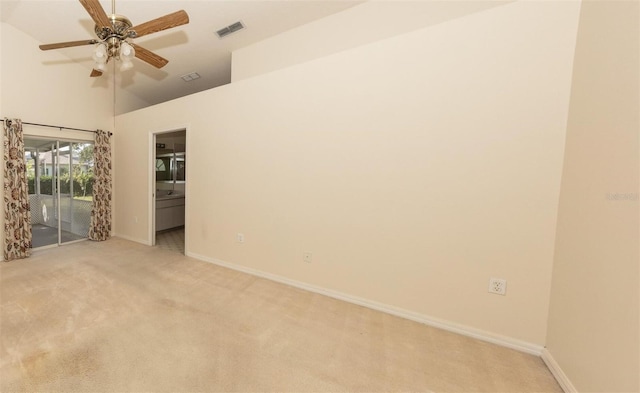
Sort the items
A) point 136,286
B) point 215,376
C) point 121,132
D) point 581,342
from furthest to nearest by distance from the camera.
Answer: point 121,132 → point 136,286 → point 215,376 → point 581,342

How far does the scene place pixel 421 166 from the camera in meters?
2.19

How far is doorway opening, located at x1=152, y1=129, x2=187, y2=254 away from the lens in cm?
513

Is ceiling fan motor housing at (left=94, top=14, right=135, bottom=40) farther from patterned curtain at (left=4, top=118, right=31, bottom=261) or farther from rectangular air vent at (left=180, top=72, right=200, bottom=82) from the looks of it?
patterned curtain at (left=4, top=118, right=31, bottom=261)

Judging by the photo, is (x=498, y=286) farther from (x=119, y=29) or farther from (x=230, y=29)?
(x=230, y=29)

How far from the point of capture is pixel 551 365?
170 centimetres

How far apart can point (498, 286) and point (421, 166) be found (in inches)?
45.6

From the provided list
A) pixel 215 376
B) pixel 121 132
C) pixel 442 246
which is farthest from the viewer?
pixel 121 132

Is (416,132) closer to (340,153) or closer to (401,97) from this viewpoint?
(401,97)

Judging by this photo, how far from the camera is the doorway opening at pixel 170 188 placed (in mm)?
5133

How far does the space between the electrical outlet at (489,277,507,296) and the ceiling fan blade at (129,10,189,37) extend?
3.19m

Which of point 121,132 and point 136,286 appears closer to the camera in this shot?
point 136,286

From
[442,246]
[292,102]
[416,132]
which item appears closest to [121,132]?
[292,102]

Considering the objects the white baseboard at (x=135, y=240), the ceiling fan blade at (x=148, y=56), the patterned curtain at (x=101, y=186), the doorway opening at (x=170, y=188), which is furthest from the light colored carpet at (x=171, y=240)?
the ceiling fan blade at (x=148, y=56)

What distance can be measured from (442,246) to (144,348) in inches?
99.3
